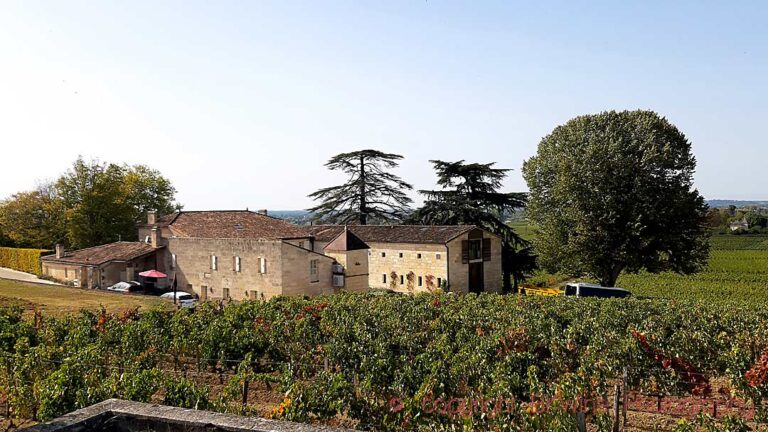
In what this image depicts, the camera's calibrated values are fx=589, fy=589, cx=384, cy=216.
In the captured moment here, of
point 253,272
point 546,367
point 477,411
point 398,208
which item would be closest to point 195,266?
point 253,272

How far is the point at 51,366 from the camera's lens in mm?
14742

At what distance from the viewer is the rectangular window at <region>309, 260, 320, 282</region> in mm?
36912

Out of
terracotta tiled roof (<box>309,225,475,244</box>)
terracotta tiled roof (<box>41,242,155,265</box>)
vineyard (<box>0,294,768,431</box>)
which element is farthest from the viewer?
terracotta tiled roof (<box>41,242,155,265</box>)

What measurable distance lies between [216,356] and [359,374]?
4.78m

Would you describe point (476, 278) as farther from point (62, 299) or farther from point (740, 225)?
point (740, 225)

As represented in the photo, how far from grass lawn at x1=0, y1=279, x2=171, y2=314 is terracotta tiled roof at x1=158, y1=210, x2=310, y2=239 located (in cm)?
849

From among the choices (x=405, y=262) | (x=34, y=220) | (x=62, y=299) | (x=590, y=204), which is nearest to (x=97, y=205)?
(x=34, y=220)

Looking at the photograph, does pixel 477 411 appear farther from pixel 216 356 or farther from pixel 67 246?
pixel 67 246

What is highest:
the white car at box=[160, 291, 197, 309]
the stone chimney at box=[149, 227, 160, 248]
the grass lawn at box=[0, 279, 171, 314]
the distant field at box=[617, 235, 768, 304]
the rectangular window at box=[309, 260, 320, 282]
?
the stone chimney at box=[149, 227, 160, 248]

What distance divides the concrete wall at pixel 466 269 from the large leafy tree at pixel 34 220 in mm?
36087

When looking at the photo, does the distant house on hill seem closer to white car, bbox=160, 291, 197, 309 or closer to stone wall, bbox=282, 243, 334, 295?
stone wall, bbox=282, 243, 334, 295

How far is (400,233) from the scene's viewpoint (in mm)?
43062

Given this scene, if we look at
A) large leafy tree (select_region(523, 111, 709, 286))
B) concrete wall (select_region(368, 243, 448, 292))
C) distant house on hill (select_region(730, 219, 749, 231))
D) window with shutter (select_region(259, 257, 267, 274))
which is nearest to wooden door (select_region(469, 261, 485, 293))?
concrete wall (select_region(368, 243, 448, 292))

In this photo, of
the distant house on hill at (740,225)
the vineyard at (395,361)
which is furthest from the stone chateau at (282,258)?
the distant house on hill at (740,225)
